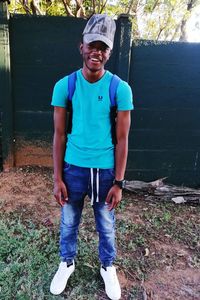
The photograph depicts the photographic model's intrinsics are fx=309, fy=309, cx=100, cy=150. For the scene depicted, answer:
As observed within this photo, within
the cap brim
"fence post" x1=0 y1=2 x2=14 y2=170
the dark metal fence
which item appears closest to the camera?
the cap brim

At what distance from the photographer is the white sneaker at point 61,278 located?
90.8 inches

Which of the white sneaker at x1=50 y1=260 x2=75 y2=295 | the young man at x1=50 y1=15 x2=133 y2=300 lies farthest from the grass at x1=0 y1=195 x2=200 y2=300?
the young man at x1=50 y1=15 x2=133 y2=300

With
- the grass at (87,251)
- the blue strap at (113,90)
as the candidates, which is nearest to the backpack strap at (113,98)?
the blue strap at (113,90)

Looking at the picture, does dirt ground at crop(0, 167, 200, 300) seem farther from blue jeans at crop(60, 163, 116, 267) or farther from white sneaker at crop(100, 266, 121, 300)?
blue jeans at crop(60, 163, 116, 267)

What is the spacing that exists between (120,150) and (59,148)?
410mm

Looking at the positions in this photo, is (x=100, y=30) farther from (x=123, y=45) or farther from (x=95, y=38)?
(x=123, y=45)

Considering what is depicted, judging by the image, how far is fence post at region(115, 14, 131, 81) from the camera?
12.3ft

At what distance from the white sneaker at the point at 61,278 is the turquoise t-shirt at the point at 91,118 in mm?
885

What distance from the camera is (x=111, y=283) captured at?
235 cm

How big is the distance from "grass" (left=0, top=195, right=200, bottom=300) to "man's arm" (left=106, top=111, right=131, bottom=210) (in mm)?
774

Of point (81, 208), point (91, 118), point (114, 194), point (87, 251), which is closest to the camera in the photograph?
point (91, 118)

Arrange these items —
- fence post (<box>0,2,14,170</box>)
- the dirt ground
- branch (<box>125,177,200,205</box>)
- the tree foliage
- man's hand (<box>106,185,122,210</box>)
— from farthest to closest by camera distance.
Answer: the tree foliage, branch (<box>125,177,200,205</box>), fence post (<box>0,2,14,170</box>), the dirt ground, man's hand (<box>106,185,122,210</box>)

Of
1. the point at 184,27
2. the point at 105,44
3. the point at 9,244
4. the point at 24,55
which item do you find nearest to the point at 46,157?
the point at 24,55

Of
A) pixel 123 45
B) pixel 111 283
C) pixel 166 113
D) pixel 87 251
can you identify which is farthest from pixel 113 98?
pixel 166 113
